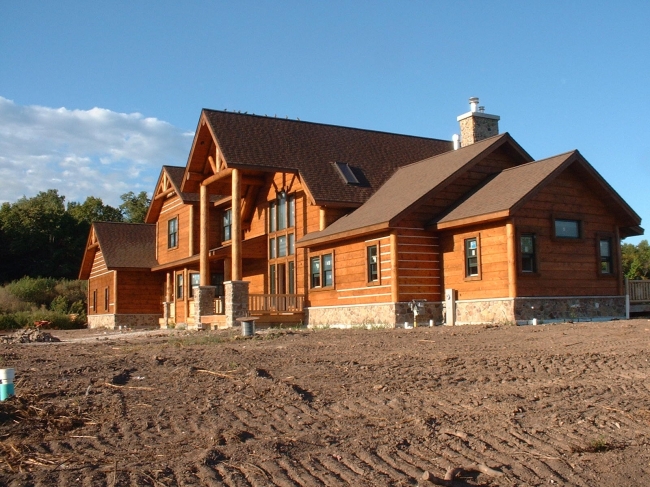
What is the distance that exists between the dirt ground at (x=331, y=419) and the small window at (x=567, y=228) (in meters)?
8.88

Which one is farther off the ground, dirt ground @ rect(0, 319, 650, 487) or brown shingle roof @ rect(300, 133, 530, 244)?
brown shingle roof @ rect(300, 133, 530, 244)

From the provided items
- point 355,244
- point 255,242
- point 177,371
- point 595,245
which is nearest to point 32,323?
point 255,242

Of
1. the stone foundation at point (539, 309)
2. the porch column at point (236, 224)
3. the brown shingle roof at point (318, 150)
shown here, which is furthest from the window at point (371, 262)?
the porch column at point (236, 224)

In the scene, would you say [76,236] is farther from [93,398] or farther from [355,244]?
[93,398]

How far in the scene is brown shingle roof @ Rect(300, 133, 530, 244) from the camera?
824 inches

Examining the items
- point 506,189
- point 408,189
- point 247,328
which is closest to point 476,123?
point 408,189

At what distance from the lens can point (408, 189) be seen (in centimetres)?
2284

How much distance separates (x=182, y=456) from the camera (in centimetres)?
599

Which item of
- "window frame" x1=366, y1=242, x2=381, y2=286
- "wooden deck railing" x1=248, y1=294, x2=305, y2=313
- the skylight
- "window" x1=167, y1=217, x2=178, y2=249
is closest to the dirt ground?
"window frame" x1=366, y1=242, x2=381, y2=286

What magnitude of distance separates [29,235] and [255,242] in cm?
3823

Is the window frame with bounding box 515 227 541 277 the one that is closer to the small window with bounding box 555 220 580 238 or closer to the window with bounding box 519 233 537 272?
the window with bounding box 519 233 537 272

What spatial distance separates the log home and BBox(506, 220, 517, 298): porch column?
0.03m

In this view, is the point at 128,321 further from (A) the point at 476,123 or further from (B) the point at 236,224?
(A) the point at 476,123

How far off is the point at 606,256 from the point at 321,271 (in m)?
8.81
